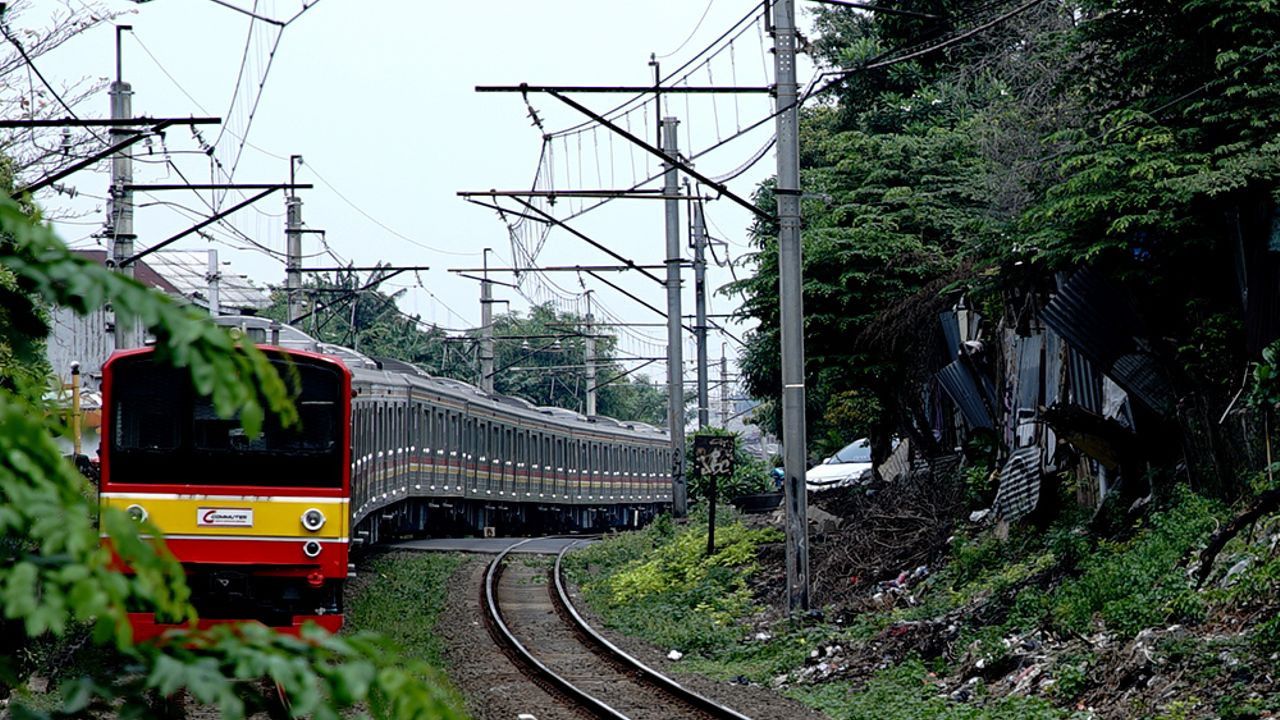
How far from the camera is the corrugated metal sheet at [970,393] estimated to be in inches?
796

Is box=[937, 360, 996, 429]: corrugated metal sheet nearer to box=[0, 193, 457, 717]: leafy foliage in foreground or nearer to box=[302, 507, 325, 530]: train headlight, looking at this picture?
box=[302, 507, 325, 530]: train headlight

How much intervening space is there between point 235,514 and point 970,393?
11438 mm

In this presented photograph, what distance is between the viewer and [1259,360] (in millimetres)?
13133

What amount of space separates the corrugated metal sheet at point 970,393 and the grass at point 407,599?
7.27 m

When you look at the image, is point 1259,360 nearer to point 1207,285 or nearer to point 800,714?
point 1207,285

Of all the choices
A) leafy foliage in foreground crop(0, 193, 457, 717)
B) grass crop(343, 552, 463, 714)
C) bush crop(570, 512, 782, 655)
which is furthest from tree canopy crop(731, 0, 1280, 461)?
leafy foliage in foreground crop(0, 193, 457, 717)

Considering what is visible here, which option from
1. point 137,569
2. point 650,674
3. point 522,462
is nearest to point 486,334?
point 522,462

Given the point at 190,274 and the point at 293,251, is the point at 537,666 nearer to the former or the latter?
the point at 293,251

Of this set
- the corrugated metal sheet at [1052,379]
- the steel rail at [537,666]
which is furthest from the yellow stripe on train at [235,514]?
the corrugated metal sheet at [1052,379]

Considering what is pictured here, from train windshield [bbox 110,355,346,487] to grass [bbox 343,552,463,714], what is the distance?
178cm

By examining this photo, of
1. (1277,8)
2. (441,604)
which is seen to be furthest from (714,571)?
(1277,8)

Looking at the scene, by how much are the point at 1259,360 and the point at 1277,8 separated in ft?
10.2

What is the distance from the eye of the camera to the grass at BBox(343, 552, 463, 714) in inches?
600

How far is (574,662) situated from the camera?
14.5 meters
